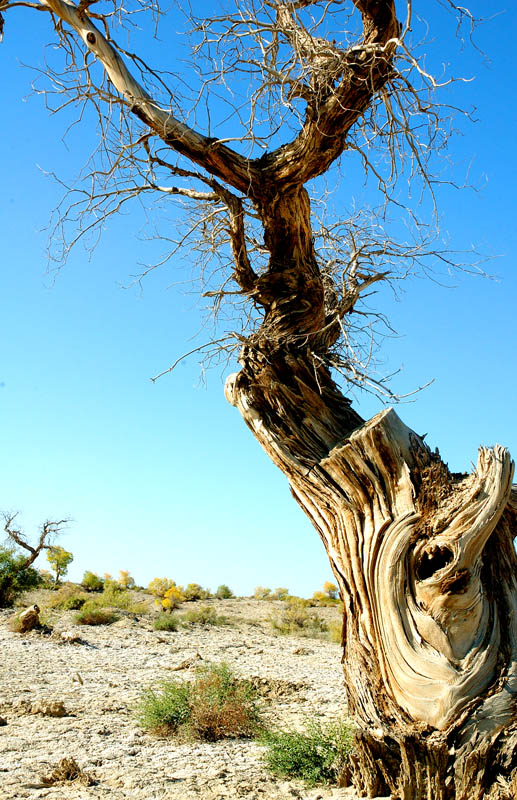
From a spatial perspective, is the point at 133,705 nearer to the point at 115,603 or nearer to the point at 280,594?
the point at 115,603

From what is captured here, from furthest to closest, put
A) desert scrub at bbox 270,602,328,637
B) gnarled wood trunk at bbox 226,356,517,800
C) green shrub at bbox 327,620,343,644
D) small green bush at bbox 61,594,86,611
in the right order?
small green bush at bbox 61,594,86,611 < desert scrub at bbox 270,602,328,637 < green shrub at bbox 327,620,343,644 < gnarled wood trunk at bbox 226,356,517,800

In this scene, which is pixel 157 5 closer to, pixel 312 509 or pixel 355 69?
pixel 355 69

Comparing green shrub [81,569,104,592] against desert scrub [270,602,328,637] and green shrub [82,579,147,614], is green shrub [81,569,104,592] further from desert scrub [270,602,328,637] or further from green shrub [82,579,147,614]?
desert scrub [270,602,328,637]

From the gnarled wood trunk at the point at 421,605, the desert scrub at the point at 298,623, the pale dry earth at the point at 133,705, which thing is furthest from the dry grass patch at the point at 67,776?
the desert scrub at the point at 298,623

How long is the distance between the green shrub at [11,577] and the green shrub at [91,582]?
17.0 feet

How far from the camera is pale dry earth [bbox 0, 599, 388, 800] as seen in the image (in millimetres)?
5461

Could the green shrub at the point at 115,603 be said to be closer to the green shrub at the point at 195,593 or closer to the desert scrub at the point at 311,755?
the green shrub at the point at 195,593

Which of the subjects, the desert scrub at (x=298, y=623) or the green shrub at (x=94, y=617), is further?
the desert scrub at (x=298, y=623)

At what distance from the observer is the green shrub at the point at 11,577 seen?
1783 centimetres

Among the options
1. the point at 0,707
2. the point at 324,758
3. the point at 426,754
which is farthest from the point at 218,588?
the point at 426,754

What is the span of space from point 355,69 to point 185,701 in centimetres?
662

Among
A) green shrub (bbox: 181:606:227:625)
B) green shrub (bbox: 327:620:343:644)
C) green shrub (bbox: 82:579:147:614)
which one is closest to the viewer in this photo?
green shrub (bbox: 327:620:343:644)

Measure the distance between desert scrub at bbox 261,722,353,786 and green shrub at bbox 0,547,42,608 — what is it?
13503 millimetres

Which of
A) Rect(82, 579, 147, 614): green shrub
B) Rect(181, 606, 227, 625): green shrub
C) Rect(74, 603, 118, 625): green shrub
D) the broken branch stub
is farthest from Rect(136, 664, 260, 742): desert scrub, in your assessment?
Rect(82, 579, 147, 614): green shrub
